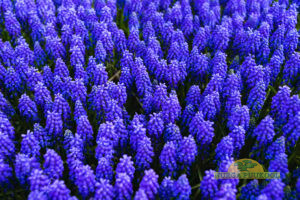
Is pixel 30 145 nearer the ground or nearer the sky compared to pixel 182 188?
nearer the sky

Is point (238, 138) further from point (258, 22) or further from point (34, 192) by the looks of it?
point (258, 22)

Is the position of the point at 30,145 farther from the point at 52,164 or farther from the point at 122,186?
the point at 122,186

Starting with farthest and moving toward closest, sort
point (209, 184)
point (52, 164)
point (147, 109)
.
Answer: point (147, 109) < point (52, 164) < point (209, 184)

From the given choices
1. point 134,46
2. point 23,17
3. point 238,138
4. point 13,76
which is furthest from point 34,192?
point 23,17

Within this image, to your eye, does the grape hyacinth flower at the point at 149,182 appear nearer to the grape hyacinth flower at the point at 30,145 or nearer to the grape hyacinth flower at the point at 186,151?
the grape hyacinth flower at the point at 186,151

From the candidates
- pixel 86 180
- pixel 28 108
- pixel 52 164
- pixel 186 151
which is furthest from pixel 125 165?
pixel 28 108
